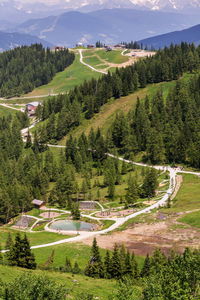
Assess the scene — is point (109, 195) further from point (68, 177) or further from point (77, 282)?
point (77, 282)

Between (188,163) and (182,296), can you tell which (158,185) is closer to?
(188,163)

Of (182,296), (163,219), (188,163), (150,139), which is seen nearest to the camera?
(182,296)

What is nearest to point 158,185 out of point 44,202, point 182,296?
point 44,202

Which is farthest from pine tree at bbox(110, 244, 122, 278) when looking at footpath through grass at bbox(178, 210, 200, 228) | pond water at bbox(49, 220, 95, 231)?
pond water at bbox(49, 220, 95, 231)

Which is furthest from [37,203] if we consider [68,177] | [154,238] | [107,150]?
[154,238]

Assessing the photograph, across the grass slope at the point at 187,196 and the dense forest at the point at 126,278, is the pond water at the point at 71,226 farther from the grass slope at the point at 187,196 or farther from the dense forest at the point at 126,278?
the dense forest at the point at 126,278

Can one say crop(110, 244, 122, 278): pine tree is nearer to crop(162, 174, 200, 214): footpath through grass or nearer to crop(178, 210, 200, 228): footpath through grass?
crop(178, 210, 200, 228): footpath through grass
